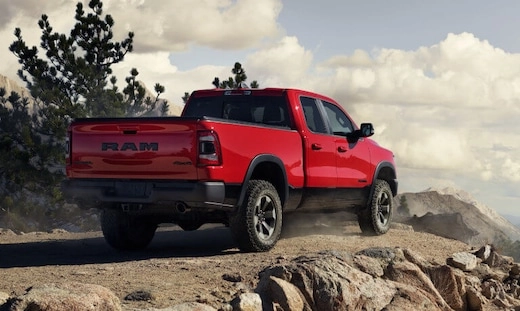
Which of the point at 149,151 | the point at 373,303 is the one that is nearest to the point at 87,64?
the point at 149,151

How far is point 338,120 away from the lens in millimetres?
10383

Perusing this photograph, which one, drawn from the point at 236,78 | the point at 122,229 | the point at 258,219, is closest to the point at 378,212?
the point at 258,219

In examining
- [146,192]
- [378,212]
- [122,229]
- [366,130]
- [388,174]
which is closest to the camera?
[146,192]

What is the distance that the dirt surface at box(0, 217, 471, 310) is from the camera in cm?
627

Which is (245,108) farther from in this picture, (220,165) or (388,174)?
(388,174)

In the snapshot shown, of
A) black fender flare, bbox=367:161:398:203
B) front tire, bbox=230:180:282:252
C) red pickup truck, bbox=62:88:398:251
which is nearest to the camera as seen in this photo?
red pickup truck, bbox=62:88:398:251

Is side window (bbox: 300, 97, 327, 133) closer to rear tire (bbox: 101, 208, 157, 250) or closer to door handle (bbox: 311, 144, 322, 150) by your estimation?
door handle (bbox: 311, 144, 322, 150)

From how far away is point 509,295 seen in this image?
402 inches

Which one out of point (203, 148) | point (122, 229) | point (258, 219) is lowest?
point (122, 229)

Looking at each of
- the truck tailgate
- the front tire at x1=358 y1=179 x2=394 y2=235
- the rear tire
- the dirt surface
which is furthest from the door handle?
the rear tire

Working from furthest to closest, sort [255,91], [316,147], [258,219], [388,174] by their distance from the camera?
1. [388,174]
2. [255,91]
3. [316,147]
4. [258,219]

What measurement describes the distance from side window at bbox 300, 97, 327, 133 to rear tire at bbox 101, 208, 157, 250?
2.44 meters

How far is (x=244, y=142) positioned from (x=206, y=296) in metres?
2.41

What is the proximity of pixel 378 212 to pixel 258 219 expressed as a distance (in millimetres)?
3358
